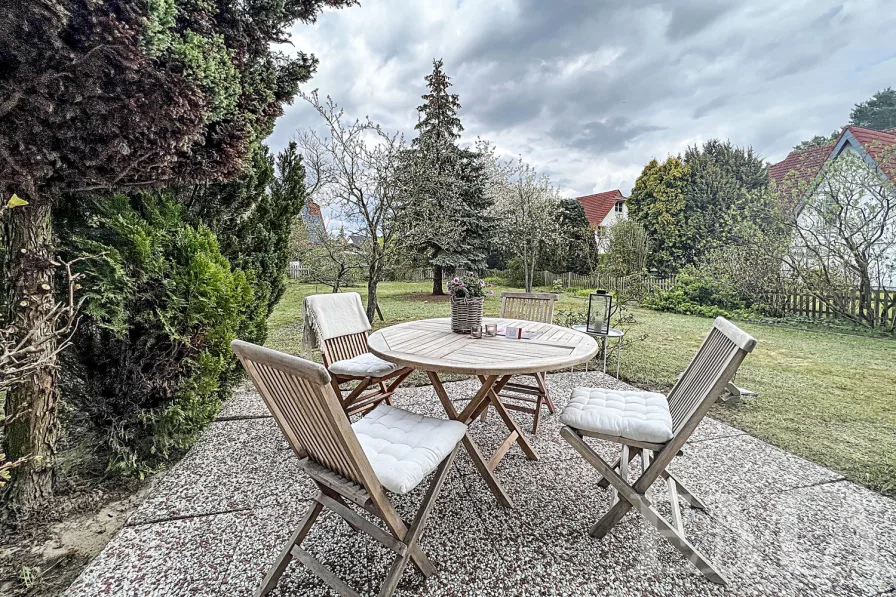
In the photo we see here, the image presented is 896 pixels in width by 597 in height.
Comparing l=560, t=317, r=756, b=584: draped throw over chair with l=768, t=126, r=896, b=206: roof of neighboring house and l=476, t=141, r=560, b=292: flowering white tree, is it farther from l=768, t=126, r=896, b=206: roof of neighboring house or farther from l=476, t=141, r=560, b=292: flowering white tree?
l=476, t=141, r=560, b=292: flowering white tree

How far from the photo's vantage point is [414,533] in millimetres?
1416

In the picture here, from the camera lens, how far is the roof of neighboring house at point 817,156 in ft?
20.7

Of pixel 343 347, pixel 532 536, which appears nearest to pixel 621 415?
pixel 532 536

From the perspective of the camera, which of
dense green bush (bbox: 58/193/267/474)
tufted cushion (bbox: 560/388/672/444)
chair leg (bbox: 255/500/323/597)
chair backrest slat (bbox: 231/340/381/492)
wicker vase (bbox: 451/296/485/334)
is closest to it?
chair backrest slat (bbox: 231/340/381/492)

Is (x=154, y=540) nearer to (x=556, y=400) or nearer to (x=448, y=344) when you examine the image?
(x=448, y=344)

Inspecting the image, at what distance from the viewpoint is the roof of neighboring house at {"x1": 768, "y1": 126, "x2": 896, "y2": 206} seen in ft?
20.7

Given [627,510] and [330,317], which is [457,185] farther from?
[627,510]

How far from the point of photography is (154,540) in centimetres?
172

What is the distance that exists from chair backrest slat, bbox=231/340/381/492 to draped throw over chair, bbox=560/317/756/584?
3.26 feet

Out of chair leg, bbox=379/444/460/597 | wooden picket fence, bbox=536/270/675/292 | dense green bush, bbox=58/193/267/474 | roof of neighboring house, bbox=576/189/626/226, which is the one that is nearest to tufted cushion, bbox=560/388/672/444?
chair leg, bbox=379/444/460/597

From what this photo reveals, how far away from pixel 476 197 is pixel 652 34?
6.96m

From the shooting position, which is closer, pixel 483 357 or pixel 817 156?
pixel 483 357

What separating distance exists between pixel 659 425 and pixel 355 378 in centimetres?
187

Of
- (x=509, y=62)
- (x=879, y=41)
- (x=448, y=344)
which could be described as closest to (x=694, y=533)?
(x=448, y=344)
